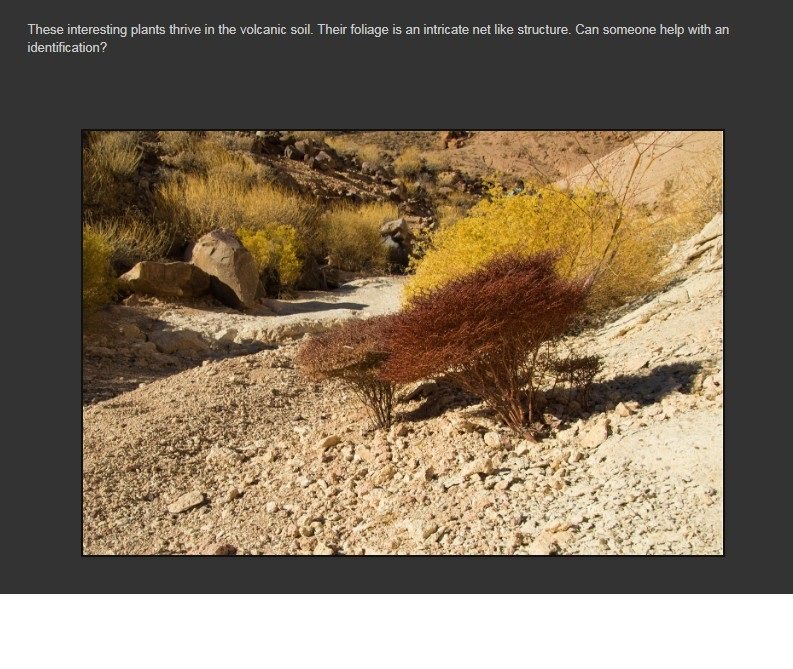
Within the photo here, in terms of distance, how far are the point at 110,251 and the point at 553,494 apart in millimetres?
9210

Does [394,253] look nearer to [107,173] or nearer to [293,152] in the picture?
[107,173]

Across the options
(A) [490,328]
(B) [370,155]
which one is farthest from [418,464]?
(B) [370,155]

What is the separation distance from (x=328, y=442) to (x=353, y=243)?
13.8 m

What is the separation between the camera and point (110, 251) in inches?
455

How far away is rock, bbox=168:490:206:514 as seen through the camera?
16.6ft

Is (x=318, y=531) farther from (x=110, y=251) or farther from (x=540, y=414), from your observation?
(x=110, y=251)

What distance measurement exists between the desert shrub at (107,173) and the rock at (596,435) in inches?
465

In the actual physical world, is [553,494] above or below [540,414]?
below

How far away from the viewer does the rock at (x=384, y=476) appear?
16.2 ft

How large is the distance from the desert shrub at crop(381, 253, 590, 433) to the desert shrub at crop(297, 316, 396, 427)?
0.23 meters

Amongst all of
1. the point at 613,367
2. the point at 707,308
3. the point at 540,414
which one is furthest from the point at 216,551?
the point at 707,308

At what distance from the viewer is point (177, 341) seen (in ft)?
31.3

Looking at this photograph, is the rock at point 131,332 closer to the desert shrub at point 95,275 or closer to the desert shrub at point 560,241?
the desert shrub at point 95,275

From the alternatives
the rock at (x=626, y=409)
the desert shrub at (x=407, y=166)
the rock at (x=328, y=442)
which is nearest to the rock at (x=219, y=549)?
the rock at (x=328, y=442)
